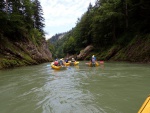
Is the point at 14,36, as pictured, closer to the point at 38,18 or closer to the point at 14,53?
the point at 14,53

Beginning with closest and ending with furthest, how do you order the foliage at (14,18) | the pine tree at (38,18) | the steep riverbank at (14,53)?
the steep riverbank at (14,53)
the foliage at (14,18)
the pine tree at (38,18)

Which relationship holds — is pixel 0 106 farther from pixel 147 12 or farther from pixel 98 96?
pixel 147 12

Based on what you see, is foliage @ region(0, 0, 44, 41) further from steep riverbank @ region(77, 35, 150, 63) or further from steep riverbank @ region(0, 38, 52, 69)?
steep riverbank @ region(77, 35, 150, 63)

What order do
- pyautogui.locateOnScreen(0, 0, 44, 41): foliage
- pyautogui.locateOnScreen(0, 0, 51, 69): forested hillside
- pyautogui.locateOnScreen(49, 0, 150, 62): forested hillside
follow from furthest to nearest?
pyautogui.locateOnScreen(49, 0, 150, 62): forested hillside → pyautogui.locateOnScreen(0, 0, 44, 41): foliage → pyautogui.locateOnScreen(0, 0, 51, 69): forested hillside

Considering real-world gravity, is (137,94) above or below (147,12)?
below

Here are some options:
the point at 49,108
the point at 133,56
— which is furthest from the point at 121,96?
the point at 133,56

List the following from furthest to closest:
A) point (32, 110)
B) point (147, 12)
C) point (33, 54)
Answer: point (33, 54)
point (147, 12)
point (32, 110)

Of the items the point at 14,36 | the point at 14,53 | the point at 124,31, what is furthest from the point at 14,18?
the point at 124,31

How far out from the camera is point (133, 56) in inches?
919

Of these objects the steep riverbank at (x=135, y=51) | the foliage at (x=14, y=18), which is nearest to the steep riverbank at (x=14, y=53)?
the foliage at (x=14, y=18)

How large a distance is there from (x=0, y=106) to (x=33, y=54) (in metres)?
22.2

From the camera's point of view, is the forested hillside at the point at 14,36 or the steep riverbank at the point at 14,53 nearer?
the steep riverbank at the point at 14,53

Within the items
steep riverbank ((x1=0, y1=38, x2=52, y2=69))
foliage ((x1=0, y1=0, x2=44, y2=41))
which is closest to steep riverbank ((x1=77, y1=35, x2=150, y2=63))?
steep riverbank ((x1=0, y1=38, x2=52, y2=69))

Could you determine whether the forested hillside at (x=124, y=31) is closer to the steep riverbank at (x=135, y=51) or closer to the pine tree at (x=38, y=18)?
the steep riverbank at (x=135, y=51)
